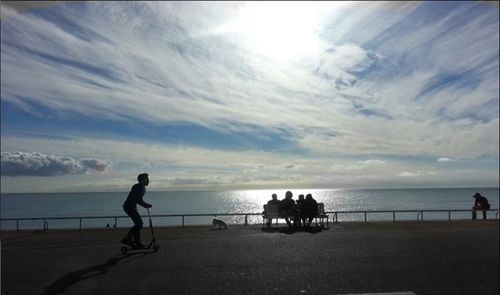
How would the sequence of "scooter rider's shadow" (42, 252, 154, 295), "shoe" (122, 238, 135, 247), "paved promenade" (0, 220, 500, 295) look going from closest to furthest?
"scooter rider's shadow" (42, 252, 154, 295) < "paved promenade" (0, 220, 500, 295) < "shoe" (122, 238, 135, 247)

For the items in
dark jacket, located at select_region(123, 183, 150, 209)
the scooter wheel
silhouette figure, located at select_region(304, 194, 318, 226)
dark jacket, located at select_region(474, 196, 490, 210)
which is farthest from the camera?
dark jacket, located at select_region(474, 196, 490, 210)

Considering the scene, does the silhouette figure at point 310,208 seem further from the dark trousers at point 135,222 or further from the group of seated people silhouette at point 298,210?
the dark trousers at point 135,222

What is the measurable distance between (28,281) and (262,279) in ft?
12.8

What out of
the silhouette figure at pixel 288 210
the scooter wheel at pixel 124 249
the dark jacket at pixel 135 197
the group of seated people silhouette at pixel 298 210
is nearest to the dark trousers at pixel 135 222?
the dark jacket at pixel 135 197

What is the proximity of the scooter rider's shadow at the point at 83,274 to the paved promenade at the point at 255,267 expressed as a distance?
15mm

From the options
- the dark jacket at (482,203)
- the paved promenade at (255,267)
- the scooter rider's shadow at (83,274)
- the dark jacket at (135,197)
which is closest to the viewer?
the scooter rider's shadow at (83,274)

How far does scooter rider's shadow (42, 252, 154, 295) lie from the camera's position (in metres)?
6.74

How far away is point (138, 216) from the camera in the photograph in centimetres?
955

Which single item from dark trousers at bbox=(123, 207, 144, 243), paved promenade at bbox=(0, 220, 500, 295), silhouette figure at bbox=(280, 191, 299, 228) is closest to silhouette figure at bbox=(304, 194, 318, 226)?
silhouette figure at bbox=(280, 191, 299, 228)

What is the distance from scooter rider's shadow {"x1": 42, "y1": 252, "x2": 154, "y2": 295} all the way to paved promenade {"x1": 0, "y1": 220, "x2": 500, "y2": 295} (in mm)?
15

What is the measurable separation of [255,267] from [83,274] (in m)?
3.10

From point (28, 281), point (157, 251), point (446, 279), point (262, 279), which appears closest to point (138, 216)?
point (157, 251)

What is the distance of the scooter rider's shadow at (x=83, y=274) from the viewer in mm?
6744

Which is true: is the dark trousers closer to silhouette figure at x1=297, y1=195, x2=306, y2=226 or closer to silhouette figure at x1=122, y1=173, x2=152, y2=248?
silhouette figure at x1=122, y1=173, x2=152, y2=248
